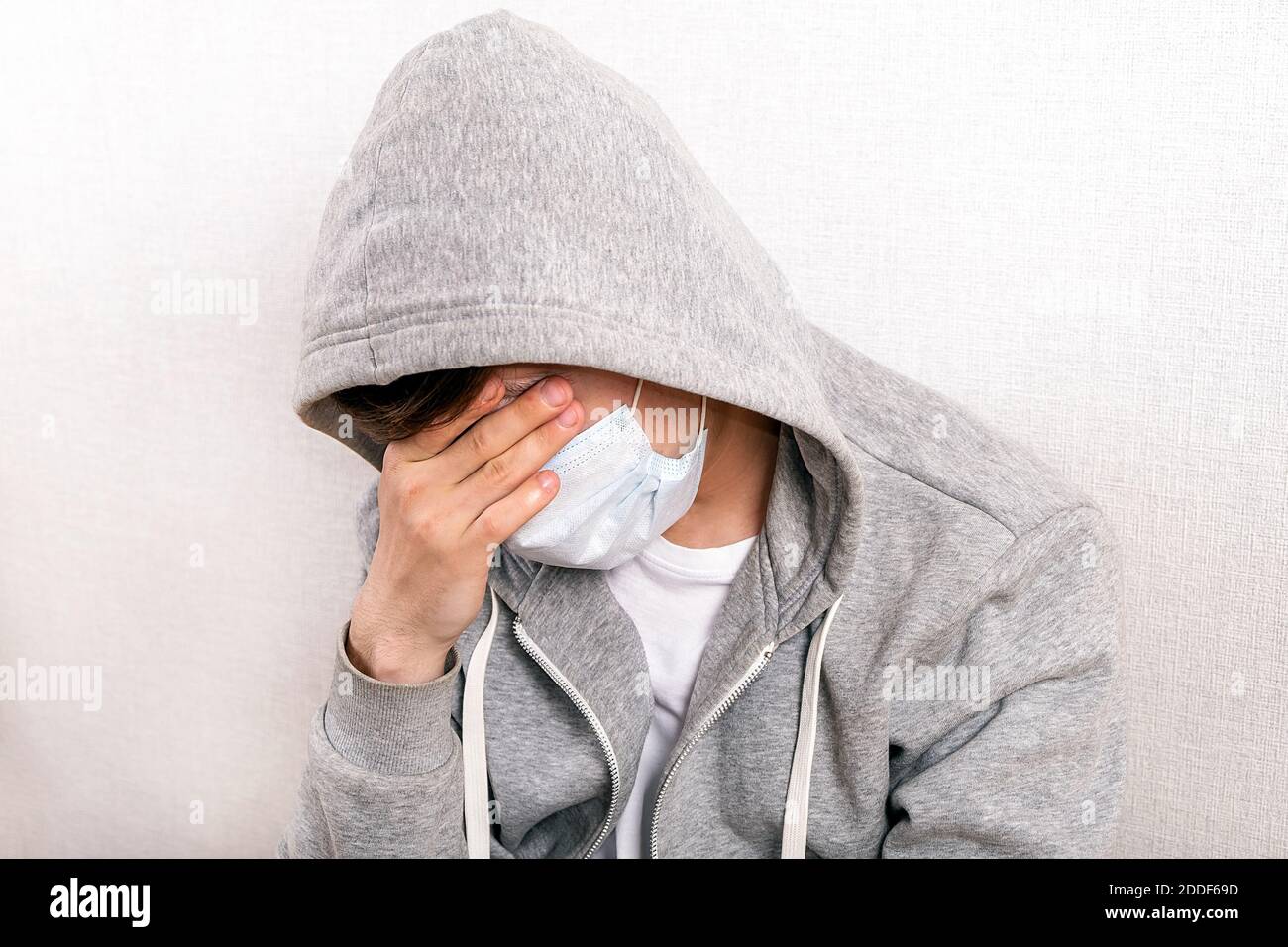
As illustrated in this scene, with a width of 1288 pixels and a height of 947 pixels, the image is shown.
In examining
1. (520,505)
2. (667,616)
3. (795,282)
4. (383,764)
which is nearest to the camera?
(520,505)

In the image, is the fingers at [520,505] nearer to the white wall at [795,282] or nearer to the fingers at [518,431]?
the fingers at [518,431]

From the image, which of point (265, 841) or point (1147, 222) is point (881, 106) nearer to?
point (1147, 222)

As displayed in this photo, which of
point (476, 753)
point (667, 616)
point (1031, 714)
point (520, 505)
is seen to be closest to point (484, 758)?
point (476, 753)

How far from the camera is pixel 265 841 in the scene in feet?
5.20

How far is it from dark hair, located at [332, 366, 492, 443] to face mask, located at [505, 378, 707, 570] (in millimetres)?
87

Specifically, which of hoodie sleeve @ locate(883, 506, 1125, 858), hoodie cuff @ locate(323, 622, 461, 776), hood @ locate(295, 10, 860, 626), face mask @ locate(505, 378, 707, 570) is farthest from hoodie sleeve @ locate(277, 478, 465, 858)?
hoodie sleeve @ locate(883, 506, 1125, 858)

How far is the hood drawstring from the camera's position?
93cm

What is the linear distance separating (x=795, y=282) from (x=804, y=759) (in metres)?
0.51

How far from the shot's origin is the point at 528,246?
2.33ft

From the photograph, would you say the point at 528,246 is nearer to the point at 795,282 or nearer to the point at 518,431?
the point at 518,431

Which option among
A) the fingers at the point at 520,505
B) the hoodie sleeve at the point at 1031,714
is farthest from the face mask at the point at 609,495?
the hoodie sleeve at the point at 1031,714

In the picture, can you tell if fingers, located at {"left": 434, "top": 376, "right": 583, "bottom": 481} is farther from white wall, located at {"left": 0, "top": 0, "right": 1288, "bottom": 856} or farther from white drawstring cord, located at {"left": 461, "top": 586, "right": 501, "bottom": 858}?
white wall, located at {"left": 0, "top": 0, "right": 1288, "bottom": 856}

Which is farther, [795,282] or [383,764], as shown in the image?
[795,282]

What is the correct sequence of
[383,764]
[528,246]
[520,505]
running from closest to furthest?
1. [528,246]
2. [520,505]
3. [383,764]
